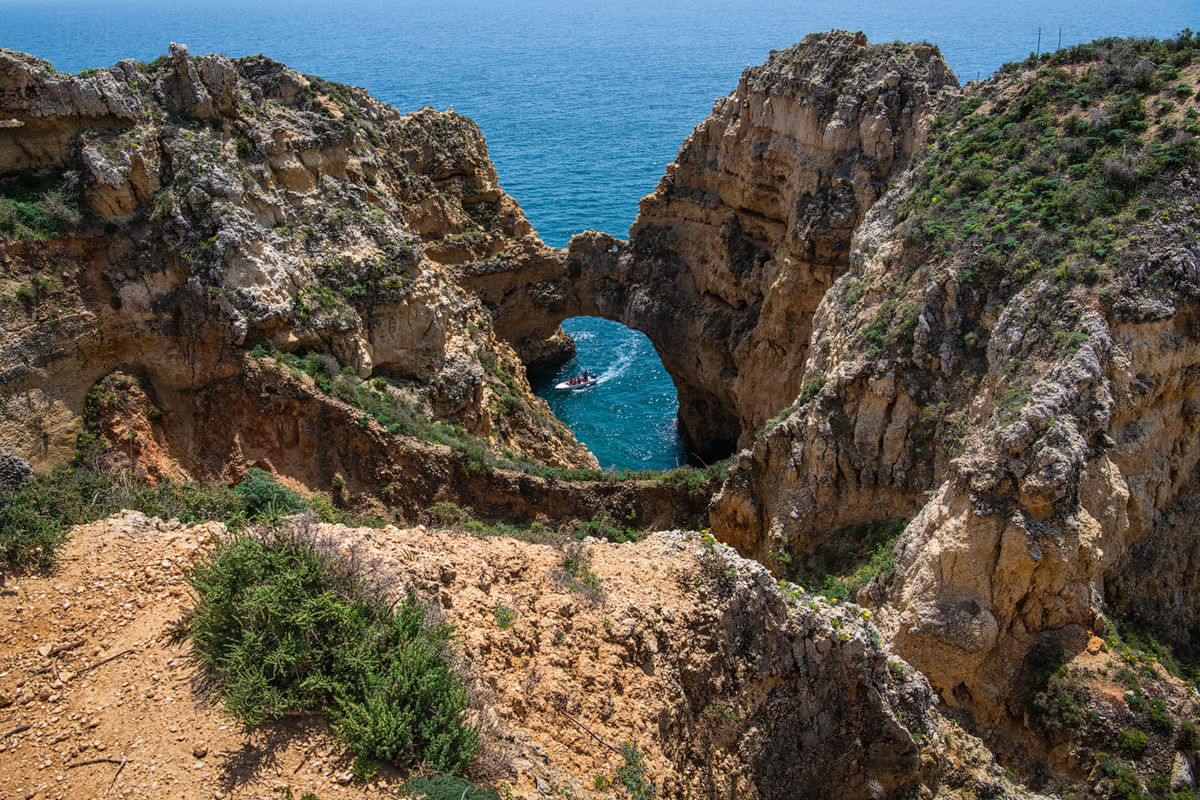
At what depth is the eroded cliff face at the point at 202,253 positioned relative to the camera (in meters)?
21.1

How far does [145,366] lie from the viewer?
23.2 meters

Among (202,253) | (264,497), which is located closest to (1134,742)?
(264,497)

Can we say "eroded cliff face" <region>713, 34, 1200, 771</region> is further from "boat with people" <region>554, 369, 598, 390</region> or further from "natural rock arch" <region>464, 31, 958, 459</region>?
"boat with people" <region>554, 369, 598, 390</region>

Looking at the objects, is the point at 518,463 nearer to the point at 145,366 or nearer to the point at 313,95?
the point at 145,366

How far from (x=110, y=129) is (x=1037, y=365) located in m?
28.6

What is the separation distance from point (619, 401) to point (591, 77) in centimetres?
10334

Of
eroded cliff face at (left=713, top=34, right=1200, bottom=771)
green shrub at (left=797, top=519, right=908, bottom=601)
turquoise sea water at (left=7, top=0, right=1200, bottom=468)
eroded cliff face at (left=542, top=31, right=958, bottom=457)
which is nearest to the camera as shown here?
eroded cliff face at (left=713, top=34, right=1200, bottom=771)

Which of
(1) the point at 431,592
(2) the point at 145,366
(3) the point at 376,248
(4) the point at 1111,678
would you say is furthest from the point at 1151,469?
(2) the point at 145,366

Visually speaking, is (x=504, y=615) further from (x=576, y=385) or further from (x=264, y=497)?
(x=576, y=385)

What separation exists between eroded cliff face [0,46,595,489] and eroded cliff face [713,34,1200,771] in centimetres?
1498

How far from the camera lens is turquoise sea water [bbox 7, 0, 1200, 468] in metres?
58.7

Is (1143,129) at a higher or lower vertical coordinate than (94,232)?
higher

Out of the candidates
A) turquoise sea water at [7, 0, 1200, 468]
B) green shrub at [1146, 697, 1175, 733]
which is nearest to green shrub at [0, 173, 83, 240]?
turquoise sea water at [7, 0, 1200, 468]

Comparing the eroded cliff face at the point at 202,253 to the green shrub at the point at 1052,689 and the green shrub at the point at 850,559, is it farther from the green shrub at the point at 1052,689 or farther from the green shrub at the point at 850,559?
the green shrub at the point at 1052,689
